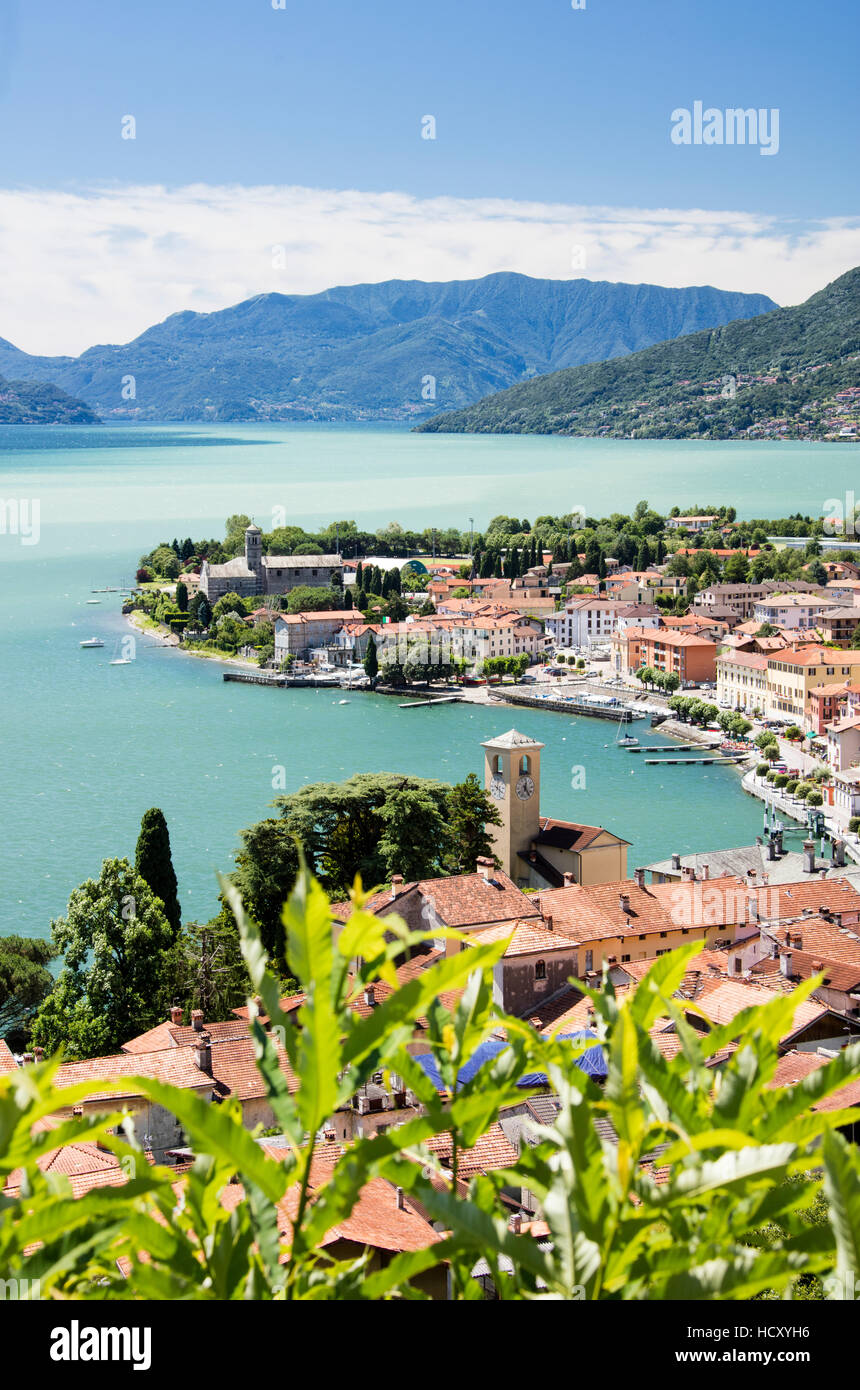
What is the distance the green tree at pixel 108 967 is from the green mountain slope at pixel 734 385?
9425 centimetres

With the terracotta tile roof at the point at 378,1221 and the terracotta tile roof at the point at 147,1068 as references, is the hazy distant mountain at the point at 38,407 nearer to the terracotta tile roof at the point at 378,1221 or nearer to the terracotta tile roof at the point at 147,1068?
the terracotta tile roof at the point at 147,1068

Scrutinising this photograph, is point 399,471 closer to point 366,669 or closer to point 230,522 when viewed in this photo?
point 230,522

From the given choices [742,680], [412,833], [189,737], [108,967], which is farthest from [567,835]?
[742,680]

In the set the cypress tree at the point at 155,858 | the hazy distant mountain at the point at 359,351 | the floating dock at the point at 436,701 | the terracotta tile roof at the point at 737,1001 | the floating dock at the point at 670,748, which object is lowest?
the floating dock at the point at 670,748

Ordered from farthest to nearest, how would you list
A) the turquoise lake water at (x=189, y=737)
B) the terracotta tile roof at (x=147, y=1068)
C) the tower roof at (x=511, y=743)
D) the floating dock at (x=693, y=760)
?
the floating dock at (x=693, y=760) → the turquoise lake water at (x=189, y=737) → the tower roof at (x=511, y=743) → the terracotta tile roof at (x=147, y=1068)

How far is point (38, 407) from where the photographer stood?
143 meters

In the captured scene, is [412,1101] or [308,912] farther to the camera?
[412,1101]

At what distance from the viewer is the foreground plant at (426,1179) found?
793 mm

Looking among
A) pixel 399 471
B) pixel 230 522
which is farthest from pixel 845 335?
pixel 230 522

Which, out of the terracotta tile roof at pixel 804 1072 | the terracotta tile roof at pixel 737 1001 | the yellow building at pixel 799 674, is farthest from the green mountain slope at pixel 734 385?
the terracotta tile roof at pixel 804 1072

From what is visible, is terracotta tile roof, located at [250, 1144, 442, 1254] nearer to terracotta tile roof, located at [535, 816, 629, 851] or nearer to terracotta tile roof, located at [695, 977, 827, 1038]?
terracotta tile roof, located at [695, 977, 827, 1038]

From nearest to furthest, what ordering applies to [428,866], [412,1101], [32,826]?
[412,1101] → [428,866] → [32,826]

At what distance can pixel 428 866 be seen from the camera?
1195cm

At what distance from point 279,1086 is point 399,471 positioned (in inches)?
3707
